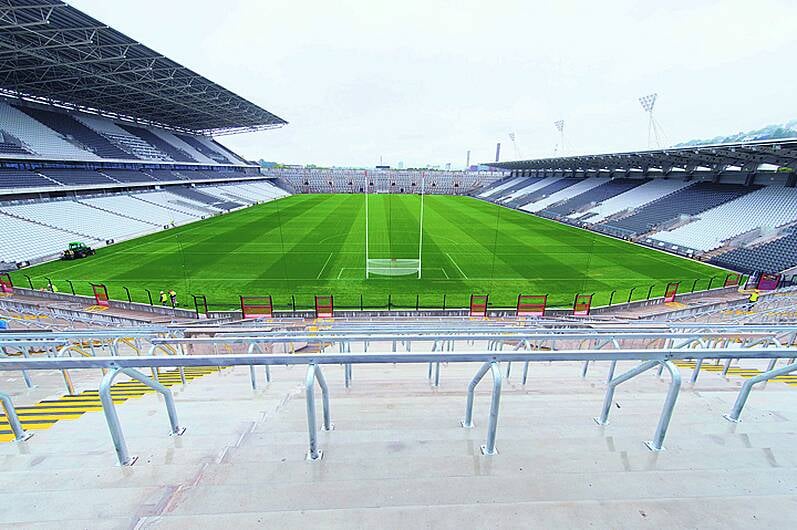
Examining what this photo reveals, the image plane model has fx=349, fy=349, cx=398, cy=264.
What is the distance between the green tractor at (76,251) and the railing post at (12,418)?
1152 inches

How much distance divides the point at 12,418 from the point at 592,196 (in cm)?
5819

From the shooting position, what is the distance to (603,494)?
2.39 metres

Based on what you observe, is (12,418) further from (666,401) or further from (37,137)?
(37,137)

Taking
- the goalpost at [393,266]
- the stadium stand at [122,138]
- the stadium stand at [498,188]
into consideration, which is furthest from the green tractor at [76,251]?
the stadium stand at [498,188]

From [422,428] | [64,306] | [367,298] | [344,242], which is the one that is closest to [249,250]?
[344,242]

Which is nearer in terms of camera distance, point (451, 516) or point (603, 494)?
point (451, 516)

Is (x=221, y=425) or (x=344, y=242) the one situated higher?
(x=221, y=425)

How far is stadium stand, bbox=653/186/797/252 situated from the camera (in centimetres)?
2741

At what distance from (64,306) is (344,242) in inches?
738

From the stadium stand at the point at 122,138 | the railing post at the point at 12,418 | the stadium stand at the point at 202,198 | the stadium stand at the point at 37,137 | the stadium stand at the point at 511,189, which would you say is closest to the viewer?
the railing post at the point at 12,418

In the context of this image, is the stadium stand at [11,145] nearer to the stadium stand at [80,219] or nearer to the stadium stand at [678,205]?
the stadium stand at [80,219]

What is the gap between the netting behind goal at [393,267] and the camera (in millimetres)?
22547

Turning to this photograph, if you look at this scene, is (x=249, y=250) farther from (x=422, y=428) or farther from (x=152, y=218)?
(x=422, y=428)

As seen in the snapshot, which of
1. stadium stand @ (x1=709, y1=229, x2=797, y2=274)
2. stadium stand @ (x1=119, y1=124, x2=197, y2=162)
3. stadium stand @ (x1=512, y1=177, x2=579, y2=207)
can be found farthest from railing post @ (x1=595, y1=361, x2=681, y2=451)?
stadium stand @ (x1=119, y1=124, x2=197, y2=162)
